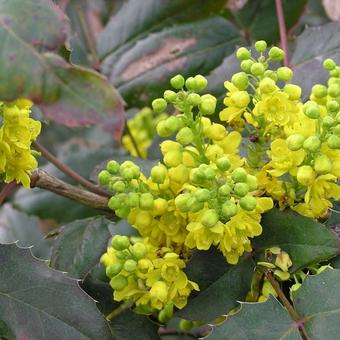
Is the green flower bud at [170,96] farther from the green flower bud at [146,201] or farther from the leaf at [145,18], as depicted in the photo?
the leaf at [145,18]

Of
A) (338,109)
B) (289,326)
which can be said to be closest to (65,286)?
(289,326)

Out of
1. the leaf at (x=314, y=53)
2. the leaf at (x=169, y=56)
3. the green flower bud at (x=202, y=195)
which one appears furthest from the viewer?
the leaf at (x=169, y=56)

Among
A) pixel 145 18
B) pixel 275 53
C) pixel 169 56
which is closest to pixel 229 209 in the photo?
pixel 275 53

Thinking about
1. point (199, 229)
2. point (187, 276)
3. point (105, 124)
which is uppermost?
point (105, 124)

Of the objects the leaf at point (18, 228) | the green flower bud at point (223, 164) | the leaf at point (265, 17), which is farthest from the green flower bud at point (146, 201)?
the leaf at point (18, 228)

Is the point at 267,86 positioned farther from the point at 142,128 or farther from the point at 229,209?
the point at 142,128

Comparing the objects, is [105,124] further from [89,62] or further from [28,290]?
[89,62]
